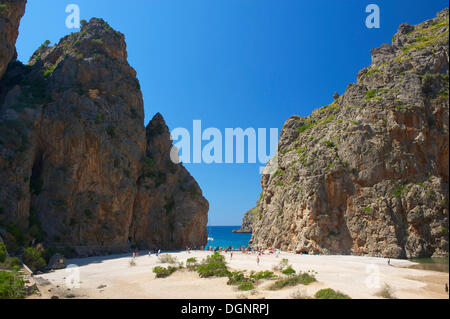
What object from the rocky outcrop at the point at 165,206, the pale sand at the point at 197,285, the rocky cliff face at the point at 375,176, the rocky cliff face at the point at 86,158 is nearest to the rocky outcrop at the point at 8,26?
the rocky cliff face at the point at 86,158

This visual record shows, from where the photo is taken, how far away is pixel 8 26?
40.4 m

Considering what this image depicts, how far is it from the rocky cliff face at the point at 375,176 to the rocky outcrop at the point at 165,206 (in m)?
14.9

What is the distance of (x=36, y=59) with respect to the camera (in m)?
56.1

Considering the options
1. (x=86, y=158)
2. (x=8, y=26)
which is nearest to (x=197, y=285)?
(x=86, y=158)

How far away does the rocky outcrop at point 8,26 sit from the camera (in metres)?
39.3

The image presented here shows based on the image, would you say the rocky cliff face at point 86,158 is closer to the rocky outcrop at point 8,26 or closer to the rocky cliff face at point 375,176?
the rocky outcrop at point 8,26

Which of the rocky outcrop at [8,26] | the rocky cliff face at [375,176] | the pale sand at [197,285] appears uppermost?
the rocky outcrop at [8,26]

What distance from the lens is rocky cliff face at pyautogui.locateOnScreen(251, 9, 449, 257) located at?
3541 cm

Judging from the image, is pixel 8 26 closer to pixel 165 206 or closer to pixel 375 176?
pixel 165 206

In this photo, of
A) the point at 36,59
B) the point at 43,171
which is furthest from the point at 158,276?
the point at 36,59

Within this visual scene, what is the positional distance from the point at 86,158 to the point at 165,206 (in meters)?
15.3

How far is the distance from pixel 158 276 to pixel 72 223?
2152 centimetres

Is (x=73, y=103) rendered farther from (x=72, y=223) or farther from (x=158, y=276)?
(x=158, y=276)
